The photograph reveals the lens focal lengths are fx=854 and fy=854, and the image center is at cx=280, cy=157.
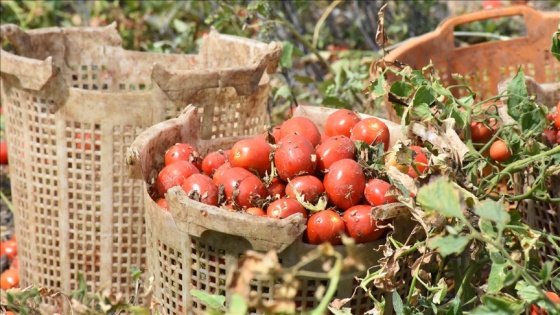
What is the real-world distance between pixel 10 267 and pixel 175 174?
1363mm

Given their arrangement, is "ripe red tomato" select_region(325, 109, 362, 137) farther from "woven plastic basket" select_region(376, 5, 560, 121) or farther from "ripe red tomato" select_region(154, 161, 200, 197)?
"woven plastic basket" select_region(376, 5, 560, 121)

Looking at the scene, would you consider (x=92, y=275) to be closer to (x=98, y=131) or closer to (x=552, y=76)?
(x=98, y=131)

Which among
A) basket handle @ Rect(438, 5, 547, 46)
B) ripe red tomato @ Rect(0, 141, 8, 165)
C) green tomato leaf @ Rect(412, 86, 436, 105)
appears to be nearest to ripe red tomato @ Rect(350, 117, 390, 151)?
green tomato leaf @ Rect(412, 86, 436, 105)

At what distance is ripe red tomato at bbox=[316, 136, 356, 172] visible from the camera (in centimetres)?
192

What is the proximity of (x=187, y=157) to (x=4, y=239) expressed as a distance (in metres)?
1.65

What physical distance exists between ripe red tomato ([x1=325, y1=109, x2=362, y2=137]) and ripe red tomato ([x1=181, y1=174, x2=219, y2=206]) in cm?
37

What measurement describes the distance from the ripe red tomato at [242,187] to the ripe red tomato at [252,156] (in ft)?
0.12

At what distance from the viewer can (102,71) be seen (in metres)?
2.98

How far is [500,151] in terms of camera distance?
6.71 feet

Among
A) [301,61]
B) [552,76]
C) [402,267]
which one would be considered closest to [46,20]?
[301,61]

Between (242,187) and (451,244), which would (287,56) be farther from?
(451,244)

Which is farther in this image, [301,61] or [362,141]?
[301,61]

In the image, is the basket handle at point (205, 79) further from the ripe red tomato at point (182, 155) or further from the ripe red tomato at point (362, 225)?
the ripe red tomato at point (362, 225)

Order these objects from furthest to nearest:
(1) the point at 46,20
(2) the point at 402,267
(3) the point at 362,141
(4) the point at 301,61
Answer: (1) the point at 46,20 < (4) the point at 301,61 < (3) the point at 362,141 < (2) the point at 402,267
